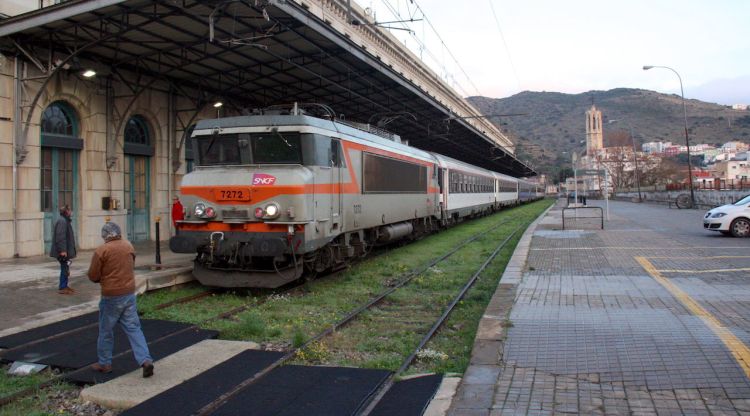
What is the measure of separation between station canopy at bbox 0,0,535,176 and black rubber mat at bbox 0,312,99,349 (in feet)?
18.3

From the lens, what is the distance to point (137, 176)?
17.2 meters

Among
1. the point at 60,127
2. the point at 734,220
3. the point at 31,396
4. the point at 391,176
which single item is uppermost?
the point at 60,127

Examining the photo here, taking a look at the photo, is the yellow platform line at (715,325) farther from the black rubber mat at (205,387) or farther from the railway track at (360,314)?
the black rubber mat at (205,387)

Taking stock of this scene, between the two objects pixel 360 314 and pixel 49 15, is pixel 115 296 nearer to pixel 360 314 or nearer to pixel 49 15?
pixel 360 314

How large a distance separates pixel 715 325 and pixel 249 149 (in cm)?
772

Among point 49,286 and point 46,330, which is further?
point 49,286

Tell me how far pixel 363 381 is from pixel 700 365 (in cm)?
318

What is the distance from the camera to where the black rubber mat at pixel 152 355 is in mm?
5555

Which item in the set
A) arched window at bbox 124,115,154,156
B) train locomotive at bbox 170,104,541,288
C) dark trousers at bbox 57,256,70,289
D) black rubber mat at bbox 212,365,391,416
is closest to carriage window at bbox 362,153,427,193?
train locomotive at bbox 170,104,541,288

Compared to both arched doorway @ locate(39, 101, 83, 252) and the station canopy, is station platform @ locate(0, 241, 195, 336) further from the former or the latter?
the station canopy

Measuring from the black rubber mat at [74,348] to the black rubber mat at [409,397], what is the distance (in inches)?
131

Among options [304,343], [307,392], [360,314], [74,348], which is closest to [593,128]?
[360,314]

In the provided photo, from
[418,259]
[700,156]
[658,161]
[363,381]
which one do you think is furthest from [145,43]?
[700,156]

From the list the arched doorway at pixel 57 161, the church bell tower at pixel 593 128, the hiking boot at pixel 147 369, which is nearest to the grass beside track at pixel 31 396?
the hiking boot at pixel 147 369
